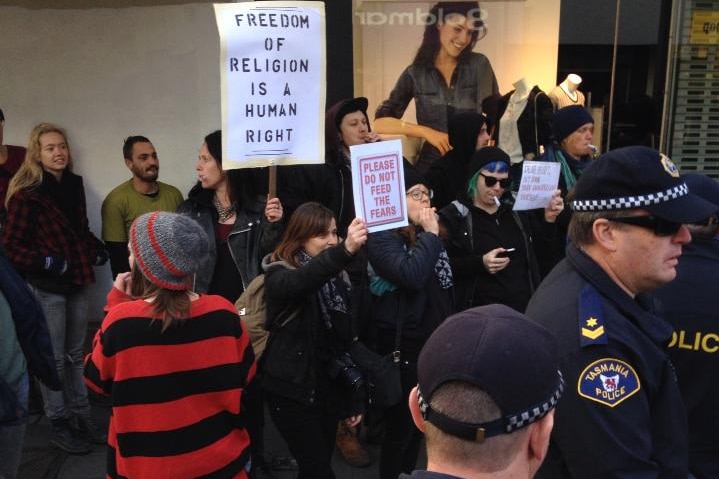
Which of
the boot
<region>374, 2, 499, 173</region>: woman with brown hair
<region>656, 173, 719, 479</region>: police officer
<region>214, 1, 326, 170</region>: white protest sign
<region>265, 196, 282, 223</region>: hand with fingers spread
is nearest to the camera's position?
<region>656, 173, 719, 479</region>: police officer

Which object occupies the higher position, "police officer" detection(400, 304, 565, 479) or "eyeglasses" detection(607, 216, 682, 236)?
"eyeglasses" detection(607, 216, 682, 236)

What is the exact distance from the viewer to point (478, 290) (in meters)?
3.97

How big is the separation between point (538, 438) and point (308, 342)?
6.32 feet

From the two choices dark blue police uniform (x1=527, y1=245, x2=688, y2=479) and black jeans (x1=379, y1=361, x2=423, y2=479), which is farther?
black jeans (x1=379, y1=361, x2=423, y2=479)

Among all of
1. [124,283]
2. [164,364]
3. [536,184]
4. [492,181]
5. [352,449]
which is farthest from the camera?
[352,449]

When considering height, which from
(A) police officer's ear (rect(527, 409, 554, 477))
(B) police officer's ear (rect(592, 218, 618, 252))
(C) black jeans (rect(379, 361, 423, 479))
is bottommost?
(C) black jeans (rect(379, 361, 423, 479))

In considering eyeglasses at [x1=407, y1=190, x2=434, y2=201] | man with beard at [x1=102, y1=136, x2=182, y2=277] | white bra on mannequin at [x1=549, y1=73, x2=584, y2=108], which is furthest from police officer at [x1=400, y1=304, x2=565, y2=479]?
white bra on mannequin at [x1=549, y1=73, x2=584, y2=108]

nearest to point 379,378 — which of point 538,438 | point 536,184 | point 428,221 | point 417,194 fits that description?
point 428,221

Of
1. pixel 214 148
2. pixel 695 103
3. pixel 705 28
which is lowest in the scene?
pixel 214 148

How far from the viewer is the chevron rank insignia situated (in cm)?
171

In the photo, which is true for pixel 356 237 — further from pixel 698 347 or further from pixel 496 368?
pixel 496 368

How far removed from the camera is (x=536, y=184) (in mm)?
4078

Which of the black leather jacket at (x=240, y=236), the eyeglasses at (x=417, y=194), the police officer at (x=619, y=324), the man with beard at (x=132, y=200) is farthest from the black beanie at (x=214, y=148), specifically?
the police officer at (x=619, y=324)

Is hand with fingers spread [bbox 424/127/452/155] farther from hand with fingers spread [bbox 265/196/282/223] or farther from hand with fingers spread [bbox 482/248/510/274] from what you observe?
hand with fingers spread [bbox 265/196/282/223]
